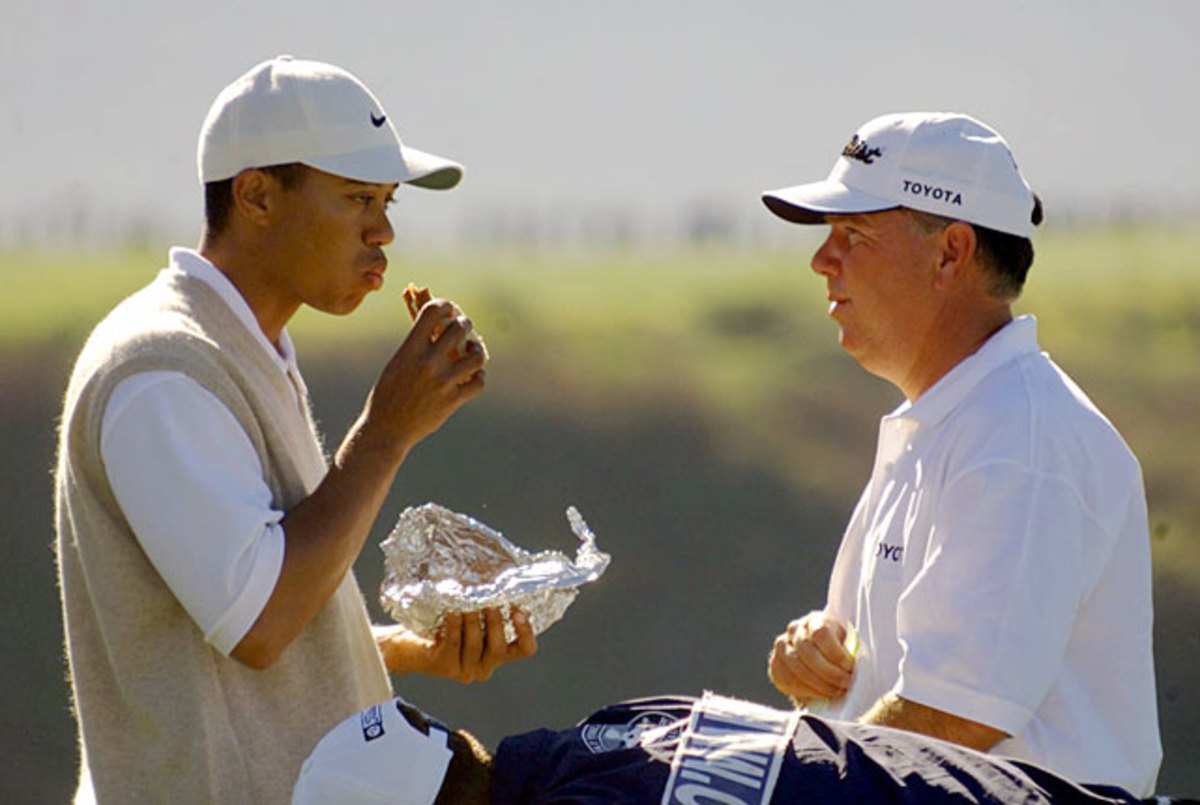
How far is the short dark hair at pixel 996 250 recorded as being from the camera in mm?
2322

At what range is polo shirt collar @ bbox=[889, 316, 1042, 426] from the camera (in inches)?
87.7

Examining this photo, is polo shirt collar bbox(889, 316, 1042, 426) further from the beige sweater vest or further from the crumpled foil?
the beige sweater vest

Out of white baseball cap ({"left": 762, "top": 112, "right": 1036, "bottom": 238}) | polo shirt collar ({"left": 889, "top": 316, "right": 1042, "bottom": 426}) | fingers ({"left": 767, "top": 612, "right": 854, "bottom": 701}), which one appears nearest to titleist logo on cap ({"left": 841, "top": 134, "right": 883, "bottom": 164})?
white baseball cap ({"left": 762, "top": 112, "right": 1036, "bottom": 238})

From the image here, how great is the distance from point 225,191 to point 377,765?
3.49 ft

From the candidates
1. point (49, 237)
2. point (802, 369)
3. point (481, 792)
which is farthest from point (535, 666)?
point (481, 792)

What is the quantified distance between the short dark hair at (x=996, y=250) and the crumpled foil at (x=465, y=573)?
66cm

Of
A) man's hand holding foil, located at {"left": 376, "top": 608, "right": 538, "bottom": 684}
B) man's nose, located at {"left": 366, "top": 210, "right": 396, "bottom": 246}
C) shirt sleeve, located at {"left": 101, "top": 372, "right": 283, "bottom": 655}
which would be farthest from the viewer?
man's hand holding foil, located at {"left": 376, "top": 608, "right": 538, "bottom": 684}

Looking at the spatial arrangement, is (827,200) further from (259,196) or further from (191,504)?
(191,504)

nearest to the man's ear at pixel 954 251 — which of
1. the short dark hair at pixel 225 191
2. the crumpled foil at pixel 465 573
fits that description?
the crumpled foil at pixel 465 573

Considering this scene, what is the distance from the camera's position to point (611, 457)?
3848 millimetres

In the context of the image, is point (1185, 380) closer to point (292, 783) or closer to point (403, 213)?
point (403, 213)

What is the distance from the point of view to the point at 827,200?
2.39 meters

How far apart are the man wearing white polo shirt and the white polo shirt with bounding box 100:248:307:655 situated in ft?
2.55

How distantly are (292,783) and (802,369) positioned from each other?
2.08 meters
